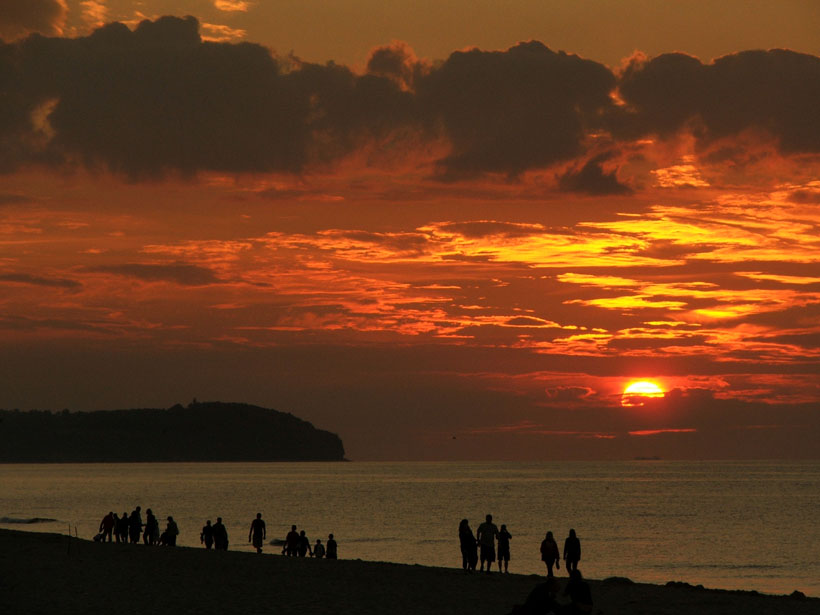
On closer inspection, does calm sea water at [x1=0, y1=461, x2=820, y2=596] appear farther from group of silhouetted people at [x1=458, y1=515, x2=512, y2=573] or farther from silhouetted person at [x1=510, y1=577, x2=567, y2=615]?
silhouetted person at [x1=510, y1=577, x2=567, y2=615]

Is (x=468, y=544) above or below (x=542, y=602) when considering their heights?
above

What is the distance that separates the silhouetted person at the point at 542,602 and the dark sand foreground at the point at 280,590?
10881 mm

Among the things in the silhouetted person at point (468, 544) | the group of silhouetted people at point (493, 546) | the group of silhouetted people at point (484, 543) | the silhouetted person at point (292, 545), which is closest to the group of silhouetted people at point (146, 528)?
the silhouetted person at point (292, 545)

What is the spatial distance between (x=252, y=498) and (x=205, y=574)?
416 ft

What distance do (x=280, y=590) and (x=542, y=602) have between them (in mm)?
16432

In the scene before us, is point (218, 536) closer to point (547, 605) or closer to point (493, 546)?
point (493, 546)

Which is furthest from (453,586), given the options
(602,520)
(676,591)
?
(602,520)

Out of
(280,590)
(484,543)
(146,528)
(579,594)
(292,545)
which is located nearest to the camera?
(579,594)

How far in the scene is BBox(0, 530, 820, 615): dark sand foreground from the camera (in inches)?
1158

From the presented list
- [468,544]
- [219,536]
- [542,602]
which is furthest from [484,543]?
[542,602]

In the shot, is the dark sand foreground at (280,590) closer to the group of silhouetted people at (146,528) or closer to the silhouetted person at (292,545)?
the silhouetted person at (292,545)

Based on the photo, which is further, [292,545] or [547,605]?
[292,545]

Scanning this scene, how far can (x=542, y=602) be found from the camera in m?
18.3

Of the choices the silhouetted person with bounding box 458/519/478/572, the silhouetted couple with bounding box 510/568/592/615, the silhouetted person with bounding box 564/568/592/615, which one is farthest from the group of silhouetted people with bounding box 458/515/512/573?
the silhouetted couple with bounding box 510/568/592/615
